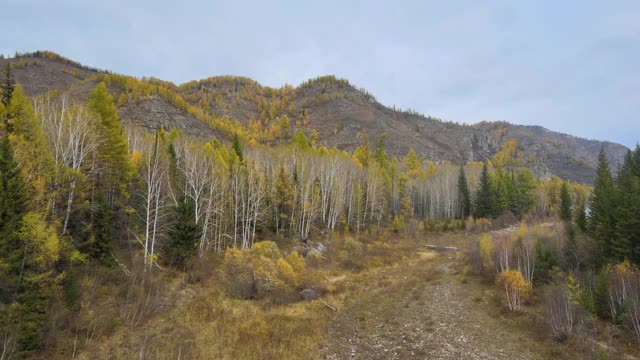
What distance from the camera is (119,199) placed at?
26.6 meters

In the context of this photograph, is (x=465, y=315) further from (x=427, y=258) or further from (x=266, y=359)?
(x=427, y=258)

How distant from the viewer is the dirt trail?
15.3m

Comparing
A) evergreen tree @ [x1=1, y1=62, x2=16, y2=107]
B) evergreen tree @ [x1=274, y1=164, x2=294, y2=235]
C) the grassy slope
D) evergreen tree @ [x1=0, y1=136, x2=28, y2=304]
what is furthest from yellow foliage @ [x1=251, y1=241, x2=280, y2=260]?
evergreen tree @ [x1=1, y1=62, x2=16, y2=107]

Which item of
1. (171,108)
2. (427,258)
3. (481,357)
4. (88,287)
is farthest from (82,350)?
(171,108)

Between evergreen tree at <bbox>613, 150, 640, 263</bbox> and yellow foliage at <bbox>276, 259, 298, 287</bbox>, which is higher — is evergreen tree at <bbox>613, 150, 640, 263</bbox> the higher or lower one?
the higher one

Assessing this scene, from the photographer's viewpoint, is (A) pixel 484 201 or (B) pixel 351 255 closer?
(B) pixel 351 255

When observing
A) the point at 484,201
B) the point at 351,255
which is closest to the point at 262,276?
the point at 351,255

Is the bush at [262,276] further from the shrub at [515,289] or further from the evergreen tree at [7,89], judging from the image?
the evergreen tree at [7,89]

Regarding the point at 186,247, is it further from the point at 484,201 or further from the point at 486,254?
the point at 484,201

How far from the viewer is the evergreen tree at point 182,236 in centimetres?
2452

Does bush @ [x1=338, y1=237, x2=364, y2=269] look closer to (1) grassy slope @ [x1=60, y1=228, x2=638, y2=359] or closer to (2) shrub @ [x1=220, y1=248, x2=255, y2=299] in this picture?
(1) grassy slope @ [x1=60, y1=228, x2=638, y2=359]

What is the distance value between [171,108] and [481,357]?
116192 mm

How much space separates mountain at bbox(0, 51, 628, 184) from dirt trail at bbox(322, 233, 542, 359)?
88029 millimetres

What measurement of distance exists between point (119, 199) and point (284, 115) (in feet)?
451
